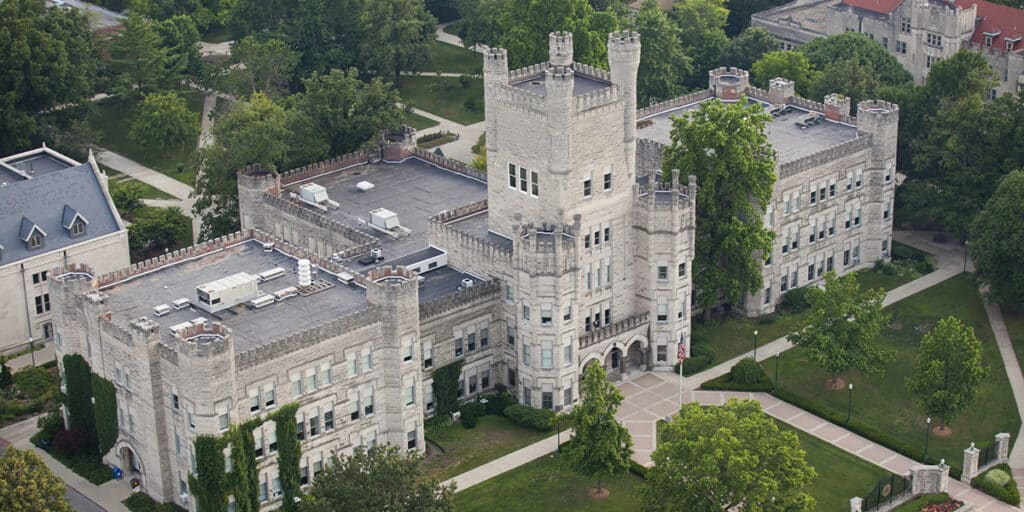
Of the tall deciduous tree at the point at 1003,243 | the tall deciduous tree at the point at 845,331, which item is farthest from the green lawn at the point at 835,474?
the tall deciduous tree at the point at 1003,243

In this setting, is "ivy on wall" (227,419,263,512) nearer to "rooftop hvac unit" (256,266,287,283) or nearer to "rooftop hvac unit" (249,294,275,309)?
"rooftop hvac unit" (249,294,275,309)

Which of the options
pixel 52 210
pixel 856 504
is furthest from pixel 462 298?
pixel 52 210

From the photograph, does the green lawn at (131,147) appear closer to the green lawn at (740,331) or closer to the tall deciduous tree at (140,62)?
the tall deciduous tree at (140,62)

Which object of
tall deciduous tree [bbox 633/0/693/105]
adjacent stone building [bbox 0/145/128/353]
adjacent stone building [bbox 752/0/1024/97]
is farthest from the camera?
tall deciduous tree [bbox 633/0/693/105]

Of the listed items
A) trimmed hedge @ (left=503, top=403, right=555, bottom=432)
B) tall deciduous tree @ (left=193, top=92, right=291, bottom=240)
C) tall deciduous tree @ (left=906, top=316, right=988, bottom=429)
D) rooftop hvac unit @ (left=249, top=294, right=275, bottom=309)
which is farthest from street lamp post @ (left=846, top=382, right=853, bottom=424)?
tall deciduous tree @ (left=193, top=92, right=291, bottom=240)

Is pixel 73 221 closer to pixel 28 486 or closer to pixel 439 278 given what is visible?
pixel 439 278

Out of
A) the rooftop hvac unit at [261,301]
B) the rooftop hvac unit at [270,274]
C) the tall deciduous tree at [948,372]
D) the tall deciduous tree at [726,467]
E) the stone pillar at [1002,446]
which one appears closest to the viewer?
the tall deciduous tree at [726,467]
